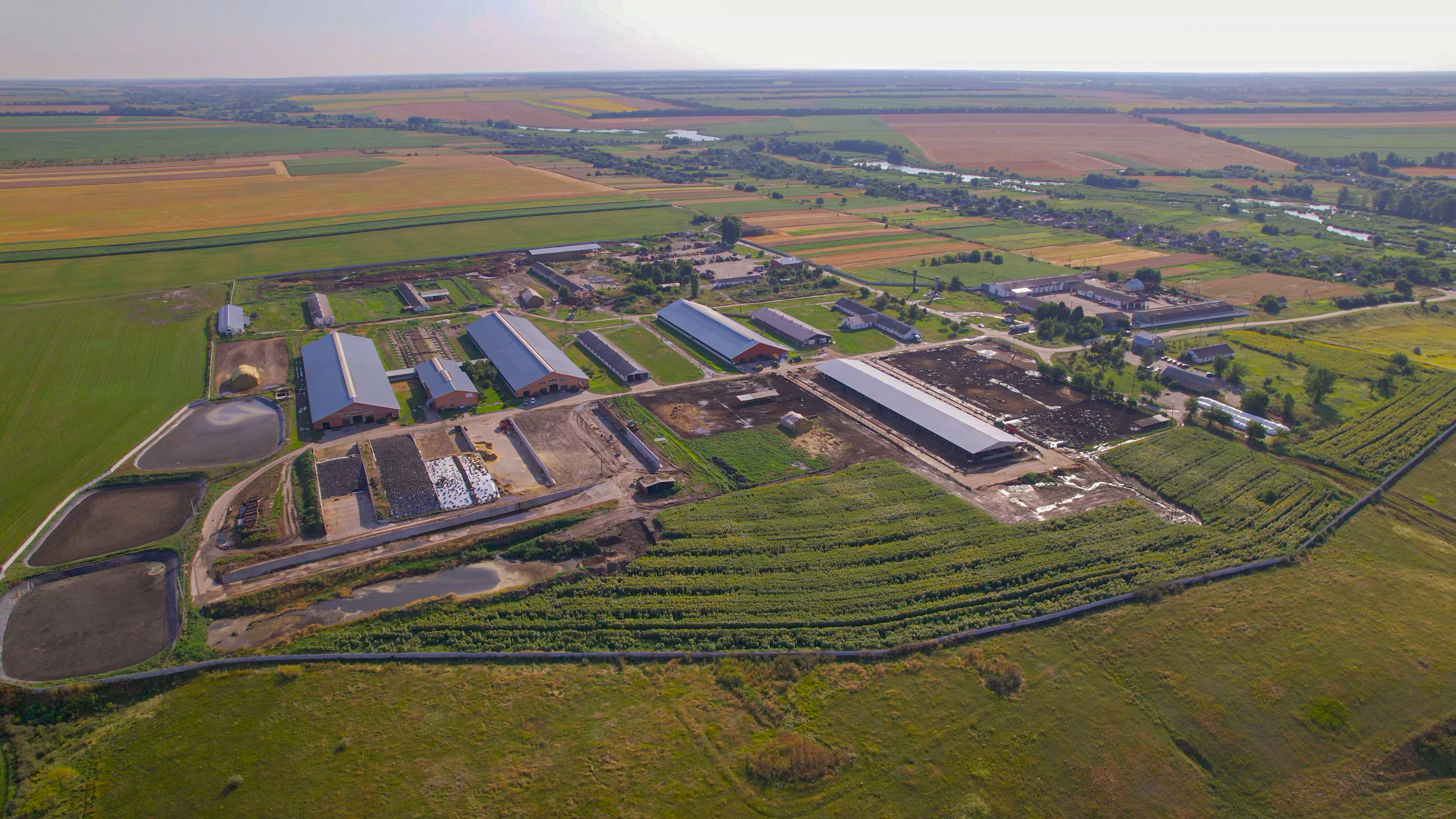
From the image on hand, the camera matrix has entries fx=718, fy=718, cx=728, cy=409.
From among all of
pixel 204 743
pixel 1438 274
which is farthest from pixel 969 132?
pixel 204 743

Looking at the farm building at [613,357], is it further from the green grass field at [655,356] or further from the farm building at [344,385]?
the farm building at [344,385]

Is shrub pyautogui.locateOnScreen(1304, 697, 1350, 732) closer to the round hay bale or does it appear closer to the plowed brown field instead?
the round hay bale

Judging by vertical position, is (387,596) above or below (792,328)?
below

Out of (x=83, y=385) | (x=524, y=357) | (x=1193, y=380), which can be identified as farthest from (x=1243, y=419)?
(x=83, y=385)

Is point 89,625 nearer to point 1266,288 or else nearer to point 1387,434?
point 1387,434

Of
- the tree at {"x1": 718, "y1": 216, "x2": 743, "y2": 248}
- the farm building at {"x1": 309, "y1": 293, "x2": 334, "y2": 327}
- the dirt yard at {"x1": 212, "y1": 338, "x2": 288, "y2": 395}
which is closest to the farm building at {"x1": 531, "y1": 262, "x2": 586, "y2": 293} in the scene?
the farm building at {"x1": 309, "y1": 293, "x2": 334, "y2": 327}
